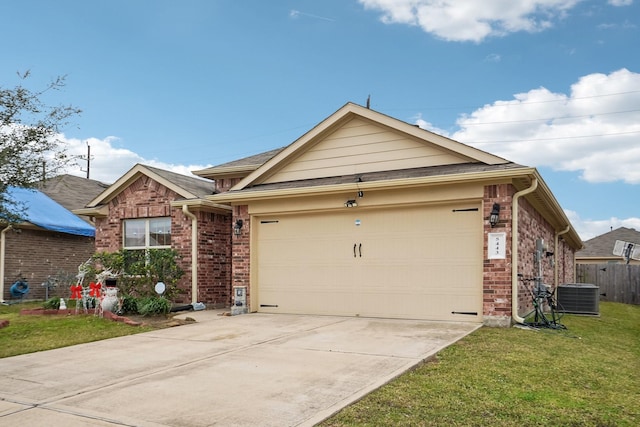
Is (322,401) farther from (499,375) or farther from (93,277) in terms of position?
(93,277)

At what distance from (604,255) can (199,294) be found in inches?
1167

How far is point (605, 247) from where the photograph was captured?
113ft

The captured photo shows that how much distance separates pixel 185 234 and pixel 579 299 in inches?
403

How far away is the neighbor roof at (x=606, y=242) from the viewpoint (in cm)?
3388

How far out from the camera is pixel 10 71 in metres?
7.48

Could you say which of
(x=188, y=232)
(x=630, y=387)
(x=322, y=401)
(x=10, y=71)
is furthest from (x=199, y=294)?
(x=630, y=387)

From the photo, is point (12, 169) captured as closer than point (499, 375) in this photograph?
No

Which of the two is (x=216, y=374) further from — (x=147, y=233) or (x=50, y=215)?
(x=50, y=215)

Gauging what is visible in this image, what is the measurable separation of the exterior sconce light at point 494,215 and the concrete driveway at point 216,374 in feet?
6.05

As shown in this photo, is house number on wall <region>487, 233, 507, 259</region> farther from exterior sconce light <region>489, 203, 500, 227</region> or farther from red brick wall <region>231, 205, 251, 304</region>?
red brick wall <region>231, 205, 251, 304</region>

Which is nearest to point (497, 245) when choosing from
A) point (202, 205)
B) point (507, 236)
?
point (507, 236)

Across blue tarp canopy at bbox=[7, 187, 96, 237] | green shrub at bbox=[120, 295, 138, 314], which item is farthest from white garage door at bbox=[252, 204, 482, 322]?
blue tarp canopy at bbox=[7, 187, 96, 237]

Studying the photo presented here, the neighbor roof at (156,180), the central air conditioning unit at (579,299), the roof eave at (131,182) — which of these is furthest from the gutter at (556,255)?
the roof eave at (131,182)

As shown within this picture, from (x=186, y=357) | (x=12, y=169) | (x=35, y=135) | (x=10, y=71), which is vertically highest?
(x=10, y=71)
